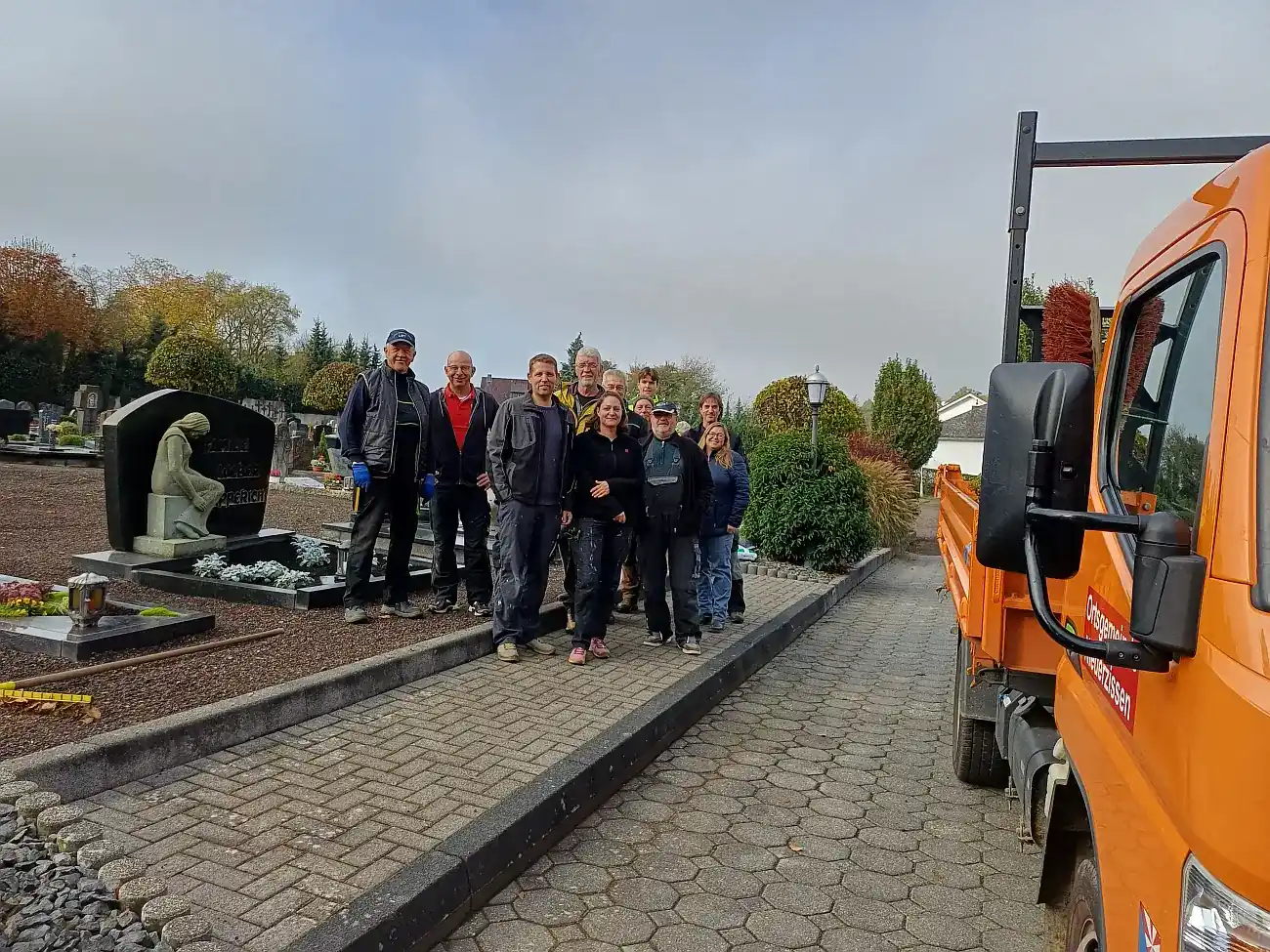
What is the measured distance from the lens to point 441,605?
6.98 meters

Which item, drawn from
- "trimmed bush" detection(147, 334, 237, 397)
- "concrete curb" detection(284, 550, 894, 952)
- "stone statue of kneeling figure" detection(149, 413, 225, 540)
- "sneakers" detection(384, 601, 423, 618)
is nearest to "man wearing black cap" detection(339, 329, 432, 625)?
"sneakers" detection(384, 601, 423, 618)

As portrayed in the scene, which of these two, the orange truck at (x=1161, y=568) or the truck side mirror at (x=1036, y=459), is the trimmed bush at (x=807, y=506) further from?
the truck side mirror at (x=1036, y=459)

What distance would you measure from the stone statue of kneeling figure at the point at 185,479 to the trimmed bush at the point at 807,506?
6.51m

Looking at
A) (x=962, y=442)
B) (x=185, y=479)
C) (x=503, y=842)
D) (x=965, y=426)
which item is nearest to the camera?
(x=503, y=842)

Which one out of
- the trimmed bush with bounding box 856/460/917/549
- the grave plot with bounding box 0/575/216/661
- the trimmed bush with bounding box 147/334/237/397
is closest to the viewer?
the grave plot with bounding box 0/575/216/661

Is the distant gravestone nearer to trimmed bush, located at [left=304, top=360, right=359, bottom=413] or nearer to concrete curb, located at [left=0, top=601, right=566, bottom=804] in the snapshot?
trimmed bush, located at [left=304, top=360, right=359, bottom=413]

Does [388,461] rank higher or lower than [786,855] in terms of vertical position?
higher

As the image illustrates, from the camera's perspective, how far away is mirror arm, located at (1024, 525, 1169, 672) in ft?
4.90

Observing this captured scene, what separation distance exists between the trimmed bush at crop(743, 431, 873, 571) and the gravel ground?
3658 millimetres

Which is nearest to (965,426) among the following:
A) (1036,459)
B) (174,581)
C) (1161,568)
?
(174,581)

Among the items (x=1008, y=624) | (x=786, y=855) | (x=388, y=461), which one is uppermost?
(x=388, y=461)

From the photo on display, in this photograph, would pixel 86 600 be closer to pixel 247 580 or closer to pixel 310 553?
pixel 247 580

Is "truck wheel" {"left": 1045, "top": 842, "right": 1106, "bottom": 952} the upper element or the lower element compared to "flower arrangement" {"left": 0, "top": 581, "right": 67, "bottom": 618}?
upper

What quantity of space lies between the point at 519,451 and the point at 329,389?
29.8m
